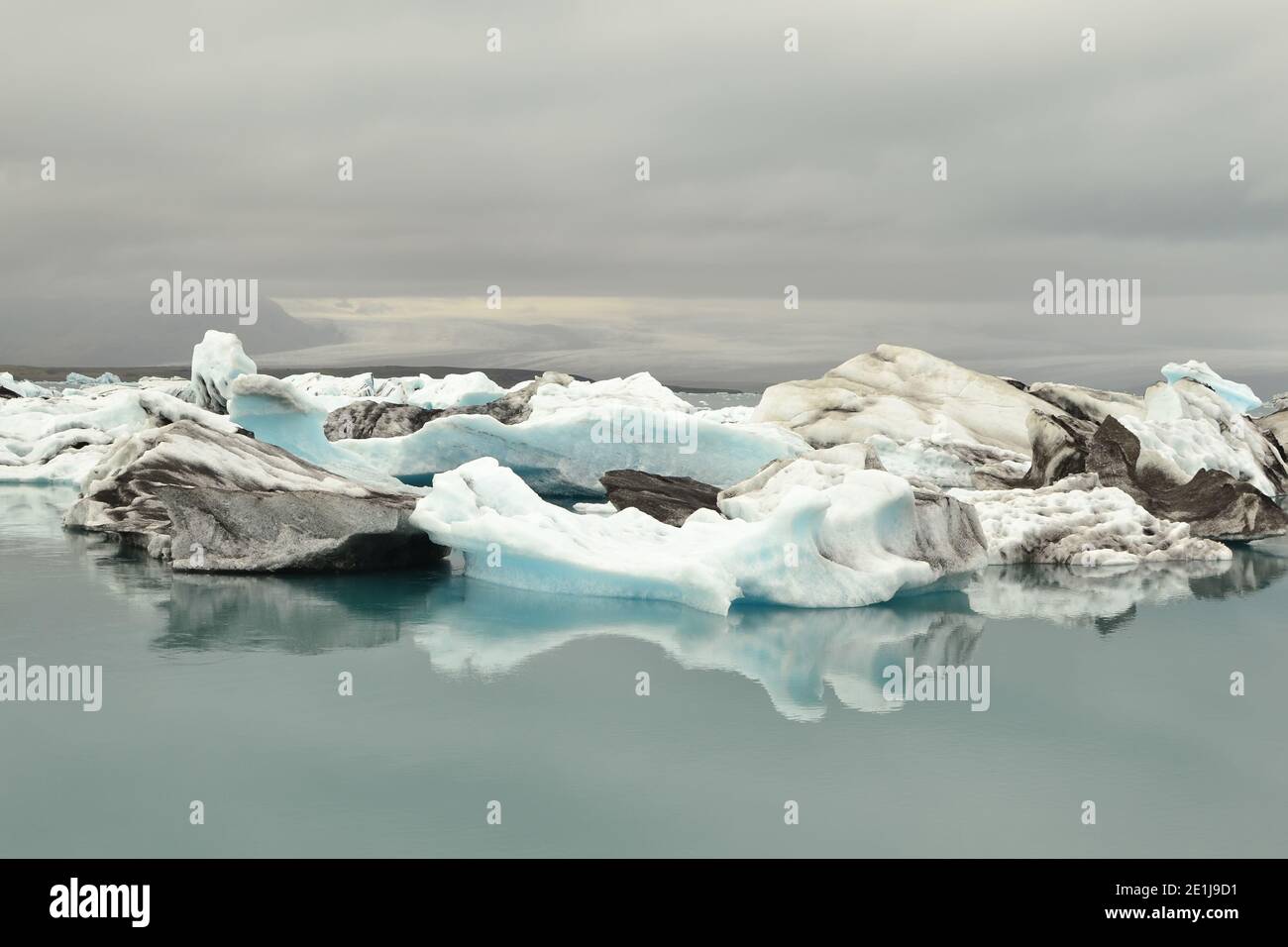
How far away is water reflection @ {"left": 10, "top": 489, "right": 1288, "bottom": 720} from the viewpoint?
7238 mm

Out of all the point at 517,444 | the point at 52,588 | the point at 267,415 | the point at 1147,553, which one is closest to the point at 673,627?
the point at 52,588

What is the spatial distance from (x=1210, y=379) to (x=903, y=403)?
908 centimetres

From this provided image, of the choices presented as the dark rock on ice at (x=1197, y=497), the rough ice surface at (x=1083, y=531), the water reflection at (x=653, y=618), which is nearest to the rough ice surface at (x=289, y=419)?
the water reflection at (x=653, y=618)

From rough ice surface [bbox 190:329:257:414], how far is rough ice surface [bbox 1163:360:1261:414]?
18.4 meters

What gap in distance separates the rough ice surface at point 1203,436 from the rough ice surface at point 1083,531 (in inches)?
155

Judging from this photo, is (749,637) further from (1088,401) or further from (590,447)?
(1088,401)

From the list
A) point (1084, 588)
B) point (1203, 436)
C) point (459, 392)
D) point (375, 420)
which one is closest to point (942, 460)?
point (1203, 436)

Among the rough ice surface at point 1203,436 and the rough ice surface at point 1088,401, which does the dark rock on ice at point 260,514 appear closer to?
the rough ice surface at point 1203,436

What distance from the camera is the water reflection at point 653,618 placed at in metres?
7.24

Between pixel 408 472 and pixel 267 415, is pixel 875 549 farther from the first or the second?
pixel 408 472

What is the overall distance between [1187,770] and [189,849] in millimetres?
4192

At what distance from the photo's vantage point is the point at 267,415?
48.3 ft

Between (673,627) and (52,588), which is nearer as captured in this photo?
(673,627)

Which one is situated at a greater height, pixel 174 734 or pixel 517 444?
pixel 517 444
